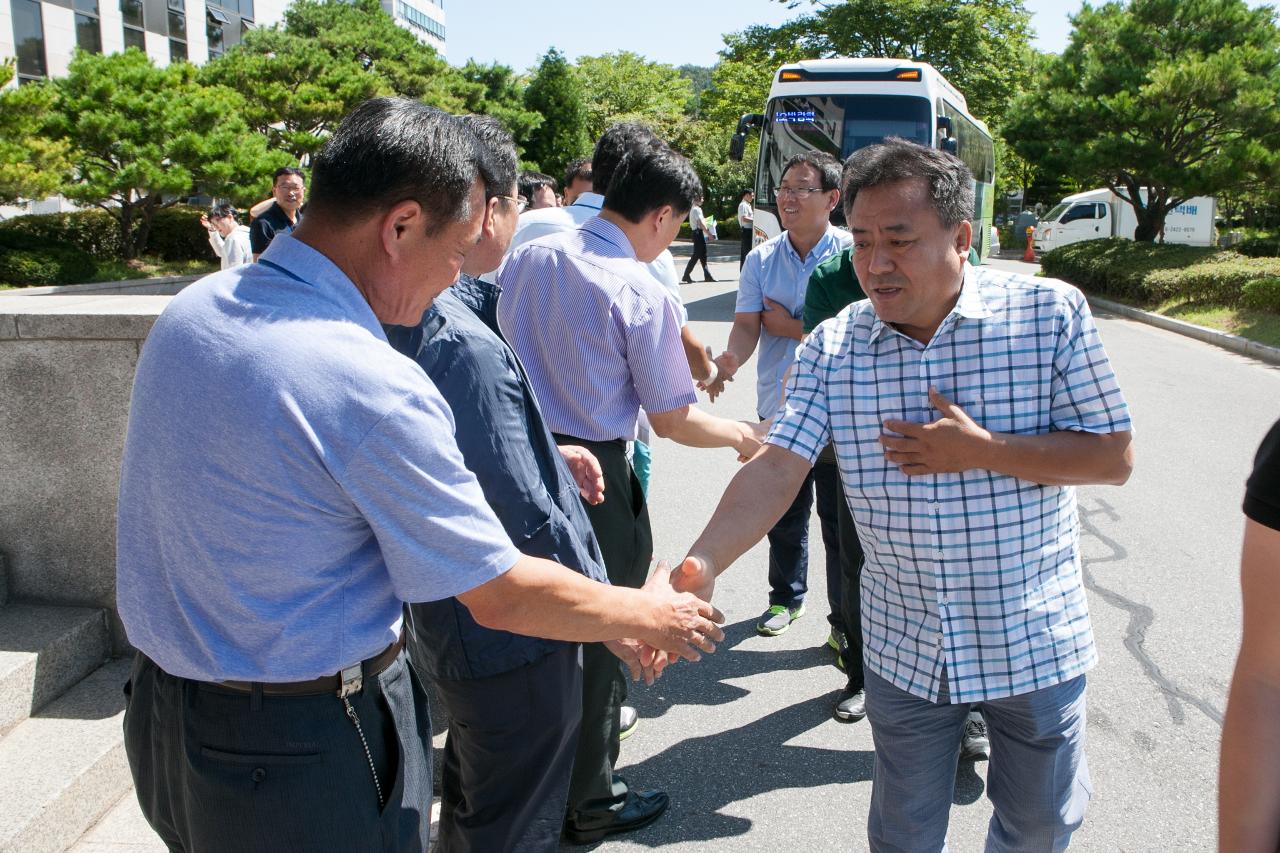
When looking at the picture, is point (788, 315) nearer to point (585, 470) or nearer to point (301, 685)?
point (585, 470)

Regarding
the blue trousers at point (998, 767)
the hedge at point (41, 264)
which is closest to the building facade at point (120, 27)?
the hedge at point (41, 264)

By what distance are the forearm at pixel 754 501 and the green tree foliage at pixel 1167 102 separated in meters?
19.3

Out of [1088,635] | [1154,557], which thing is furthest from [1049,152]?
[1088,635]

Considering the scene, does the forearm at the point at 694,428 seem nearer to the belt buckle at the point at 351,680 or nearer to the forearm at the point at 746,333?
the forearm at the point at 746,333

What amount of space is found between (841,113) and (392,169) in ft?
46.0

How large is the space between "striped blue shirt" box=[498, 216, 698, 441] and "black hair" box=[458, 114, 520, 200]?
1.80ft

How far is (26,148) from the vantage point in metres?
15.9

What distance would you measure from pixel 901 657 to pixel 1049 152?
73.2 ft

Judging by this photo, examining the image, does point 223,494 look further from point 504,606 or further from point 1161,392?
point 1161,392

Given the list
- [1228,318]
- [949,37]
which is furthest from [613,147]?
[949,37]

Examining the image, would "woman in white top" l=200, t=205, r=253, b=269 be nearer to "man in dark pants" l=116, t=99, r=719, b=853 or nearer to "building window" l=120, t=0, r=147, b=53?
"man in dark pants" l=116, t=99, r=719, b=853

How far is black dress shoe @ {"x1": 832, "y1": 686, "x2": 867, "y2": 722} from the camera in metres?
4.10

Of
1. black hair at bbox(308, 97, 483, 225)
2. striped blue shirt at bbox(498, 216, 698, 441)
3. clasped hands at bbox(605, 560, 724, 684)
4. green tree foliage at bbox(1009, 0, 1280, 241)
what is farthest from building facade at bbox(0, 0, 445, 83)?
black hair at bbox(308, 97, 483, 225)

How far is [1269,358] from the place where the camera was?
1296 centimetres
